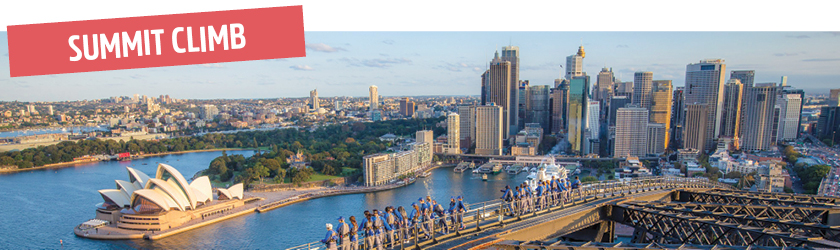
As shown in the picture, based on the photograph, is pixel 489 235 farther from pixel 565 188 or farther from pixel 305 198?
pixel 305 198

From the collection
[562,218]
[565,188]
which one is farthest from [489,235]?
[565,188]

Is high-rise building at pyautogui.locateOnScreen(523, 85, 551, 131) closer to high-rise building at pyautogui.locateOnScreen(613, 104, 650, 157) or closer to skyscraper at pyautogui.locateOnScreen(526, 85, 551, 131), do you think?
skyscraper at pyautogui.locateOnScreen(526, 85, 551, 131)

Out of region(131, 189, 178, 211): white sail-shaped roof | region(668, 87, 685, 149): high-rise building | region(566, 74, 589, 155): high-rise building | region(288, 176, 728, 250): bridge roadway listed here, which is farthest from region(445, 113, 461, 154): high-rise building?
region(288, 176, 728, 250): bridge roadway

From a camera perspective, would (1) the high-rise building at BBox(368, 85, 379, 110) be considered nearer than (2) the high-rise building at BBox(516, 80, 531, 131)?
No

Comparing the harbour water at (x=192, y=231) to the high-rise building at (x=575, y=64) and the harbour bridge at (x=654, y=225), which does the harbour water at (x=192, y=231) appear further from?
the high-rise building at (x=575, y=64)

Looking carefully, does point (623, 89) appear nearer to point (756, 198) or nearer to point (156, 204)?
point (756, 198)

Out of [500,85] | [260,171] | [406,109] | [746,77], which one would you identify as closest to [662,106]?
[746,77]
